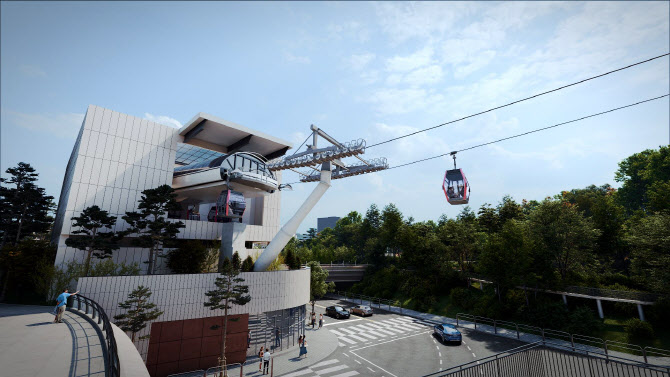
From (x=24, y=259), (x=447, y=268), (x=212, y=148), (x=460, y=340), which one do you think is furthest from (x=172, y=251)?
(x=447, y=268)

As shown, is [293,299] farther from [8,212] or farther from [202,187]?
[8,212]

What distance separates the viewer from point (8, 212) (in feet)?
87.2

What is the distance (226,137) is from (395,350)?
85.8ft

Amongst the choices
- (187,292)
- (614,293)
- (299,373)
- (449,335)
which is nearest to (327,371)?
(299,373)

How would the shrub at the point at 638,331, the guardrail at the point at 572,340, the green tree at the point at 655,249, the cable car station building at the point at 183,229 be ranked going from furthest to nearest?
the green tree at the point at 655,249 → the shrub at the point at 638,331 → the guardrail at the point at 572,340 → the cable car station building at the point at 183,229

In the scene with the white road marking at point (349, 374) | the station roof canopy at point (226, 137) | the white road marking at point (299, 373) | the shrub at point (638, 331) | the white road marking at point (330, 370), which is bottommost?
the white road marking at point (299, 373)

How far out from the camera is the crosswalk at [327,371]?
59.4ft

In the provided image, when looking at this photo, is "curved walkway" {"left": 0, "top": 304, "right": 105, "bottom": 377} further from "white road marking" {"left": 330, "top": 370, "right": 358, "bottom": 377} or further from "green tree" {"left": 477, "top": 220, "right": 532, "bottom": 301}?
"green tree" {"left": 477, "top": 220, "right": 532, "bottom": 301}

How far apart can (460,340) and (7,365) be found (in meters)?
25.8

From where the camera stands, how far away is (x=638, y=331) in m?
22.1

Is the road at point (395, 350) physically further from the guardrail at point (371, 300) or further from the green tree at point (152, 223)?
the green tree at point (152, 223)

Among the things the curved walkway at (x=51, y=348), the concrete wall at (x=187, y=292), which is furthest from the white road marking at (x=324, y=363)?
the curved walkway at (x=51, y=348)

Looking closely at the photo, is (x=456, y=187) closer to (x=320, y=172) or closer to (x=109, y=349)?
(x=320, y=172)

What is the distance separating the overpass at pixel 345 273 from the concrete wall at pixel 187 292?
2620cm
